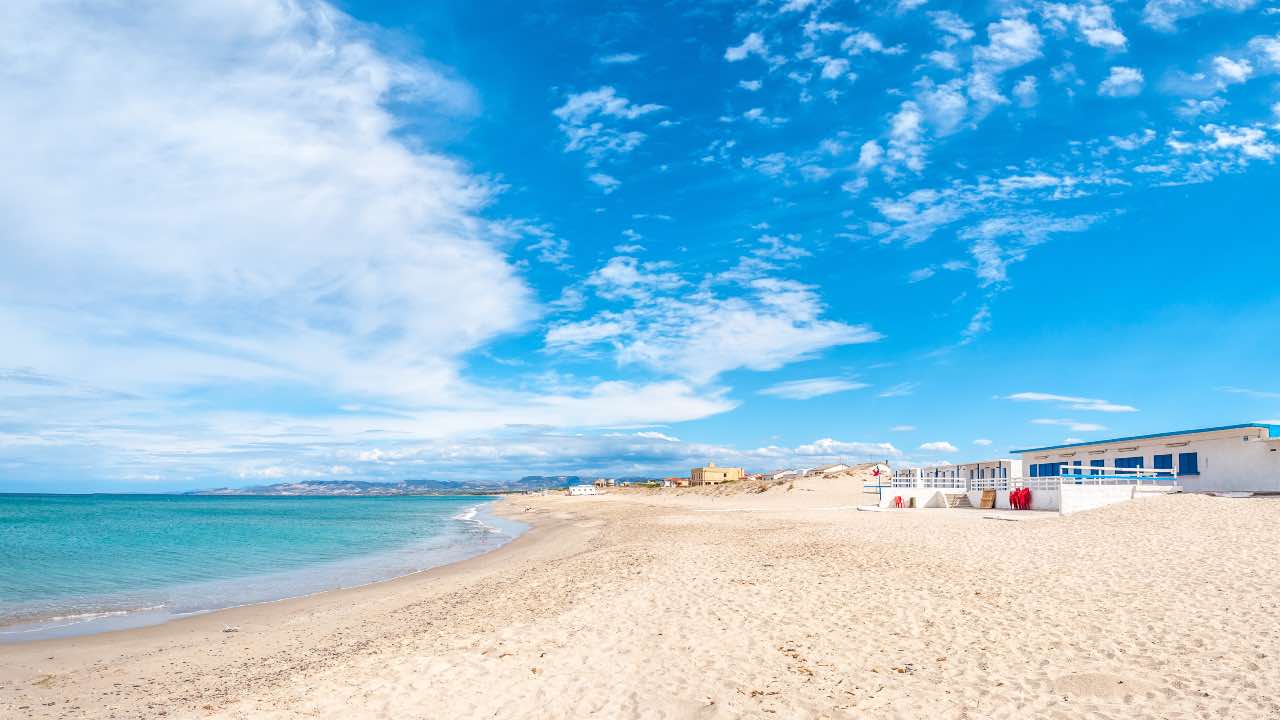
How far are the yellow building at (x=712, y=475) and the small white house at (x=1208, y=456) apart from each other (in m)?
70.7

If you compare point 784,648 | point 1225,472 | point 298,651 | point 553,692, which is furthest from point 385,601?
point 1225,472

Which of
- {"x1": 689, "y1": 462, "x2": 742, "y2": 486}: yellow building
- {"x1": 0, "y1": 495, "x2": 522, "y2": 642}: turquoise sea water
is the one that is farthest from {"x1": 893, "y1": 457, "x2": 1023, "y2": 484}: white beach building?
{"x1": 689, "y1": 462, "x2": 742, "y2": 486}: yellow building

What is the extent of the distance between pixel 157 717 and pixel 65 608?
37.8ft

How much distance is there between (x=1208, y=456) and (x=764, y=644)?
30.3 m

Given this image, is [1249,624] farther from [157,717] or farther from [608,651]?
[157,717]

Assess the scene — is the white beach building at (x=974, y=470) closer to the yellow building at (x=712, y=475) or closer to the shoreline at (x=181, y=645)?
the shoreline at (x=181, y=645)

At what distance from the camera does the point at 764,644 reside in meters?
9.34

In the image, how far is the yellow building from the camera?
348ft

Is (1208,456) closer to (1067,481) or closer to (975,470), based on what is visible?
(1067,481)

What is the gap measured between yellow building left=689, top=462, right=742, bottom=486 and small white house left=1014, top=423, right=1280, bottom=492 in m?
70.7

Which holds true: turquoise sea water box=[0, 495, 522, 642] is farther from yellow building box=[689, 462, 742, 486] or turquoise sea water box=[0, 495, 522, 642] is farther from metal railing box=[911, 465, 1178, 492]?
yellow building box=[689, 462, 742, 486]

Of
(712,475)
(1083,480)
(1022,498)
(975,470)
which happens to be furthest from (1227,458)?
(712,475)

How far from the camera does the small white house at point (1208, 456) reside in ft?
90.5

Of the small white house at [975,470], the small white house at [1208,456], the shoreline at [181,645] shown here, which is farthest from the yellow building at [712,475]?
the shoreline at [181,645]
